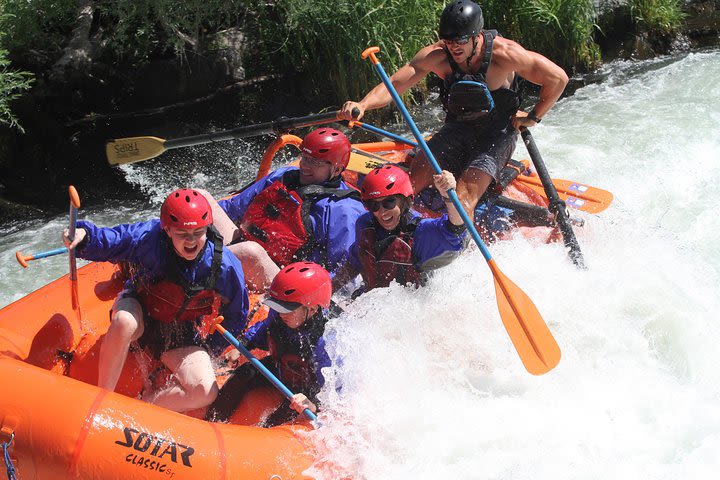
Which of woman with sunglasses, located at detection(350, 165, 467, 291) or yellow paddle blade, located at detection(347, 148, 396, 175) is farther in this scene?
yellow paddle blade, located at detection(347, 148, 396, 175)

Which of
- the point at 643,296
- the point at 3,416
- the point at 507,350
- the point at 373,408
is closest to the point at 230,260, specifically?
the point at 373,408

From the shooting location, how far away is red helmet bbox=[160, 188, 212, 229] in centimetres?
304

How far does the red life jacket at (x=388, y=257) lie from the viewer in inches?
142

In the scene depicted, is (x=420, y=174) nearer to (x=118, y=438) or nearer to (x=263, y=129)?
(x=263, y=129)

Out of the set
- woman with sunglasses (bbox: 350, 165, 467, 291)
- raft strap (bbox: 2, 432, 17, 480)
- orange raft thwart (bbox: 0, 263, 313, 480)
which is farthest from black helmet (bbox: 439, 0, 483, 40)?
raft strap (bbox: 2, 432, 17, 480)

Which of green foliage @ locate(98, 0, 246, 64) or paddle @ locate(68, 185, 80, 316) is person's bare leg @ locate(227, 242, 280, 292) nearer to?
paddle @ locate(68, 185, 80, 316)

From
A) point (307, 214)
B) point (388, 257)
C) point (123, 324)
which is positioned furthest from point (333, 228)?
point (123, 324)

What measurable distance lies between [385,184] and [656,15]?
688 cm

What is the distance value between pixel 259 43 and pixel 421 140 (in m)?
4.36

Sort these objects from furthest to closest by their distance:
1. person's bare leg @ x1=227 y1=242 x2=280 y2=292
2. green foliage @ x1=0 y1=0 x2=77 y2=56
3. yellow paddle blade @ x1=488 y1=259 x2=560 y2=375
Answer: green foliage @ x1=0 y1=0 x2=77 y2=56 < person's bare leg @ x1=227 y1=242 x2=280 y2=292 < yellow paddle blade @ x1=488 y1=259 x2=560 y2=375

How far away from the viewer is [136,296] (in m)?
3.21

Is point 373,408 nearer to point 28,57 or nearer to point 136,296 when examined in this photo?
point 136,296

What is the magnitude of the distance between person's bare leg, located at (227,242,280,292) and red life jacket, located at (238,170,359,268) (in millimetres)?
156

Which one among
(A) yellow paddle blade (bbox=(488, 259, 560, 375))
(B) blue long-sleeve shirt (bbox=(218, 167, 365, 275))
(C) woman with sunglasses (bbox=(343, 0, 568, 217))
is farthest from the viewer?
(C) woman with sunglasses (bbox=(343, 0, 568, 217))
